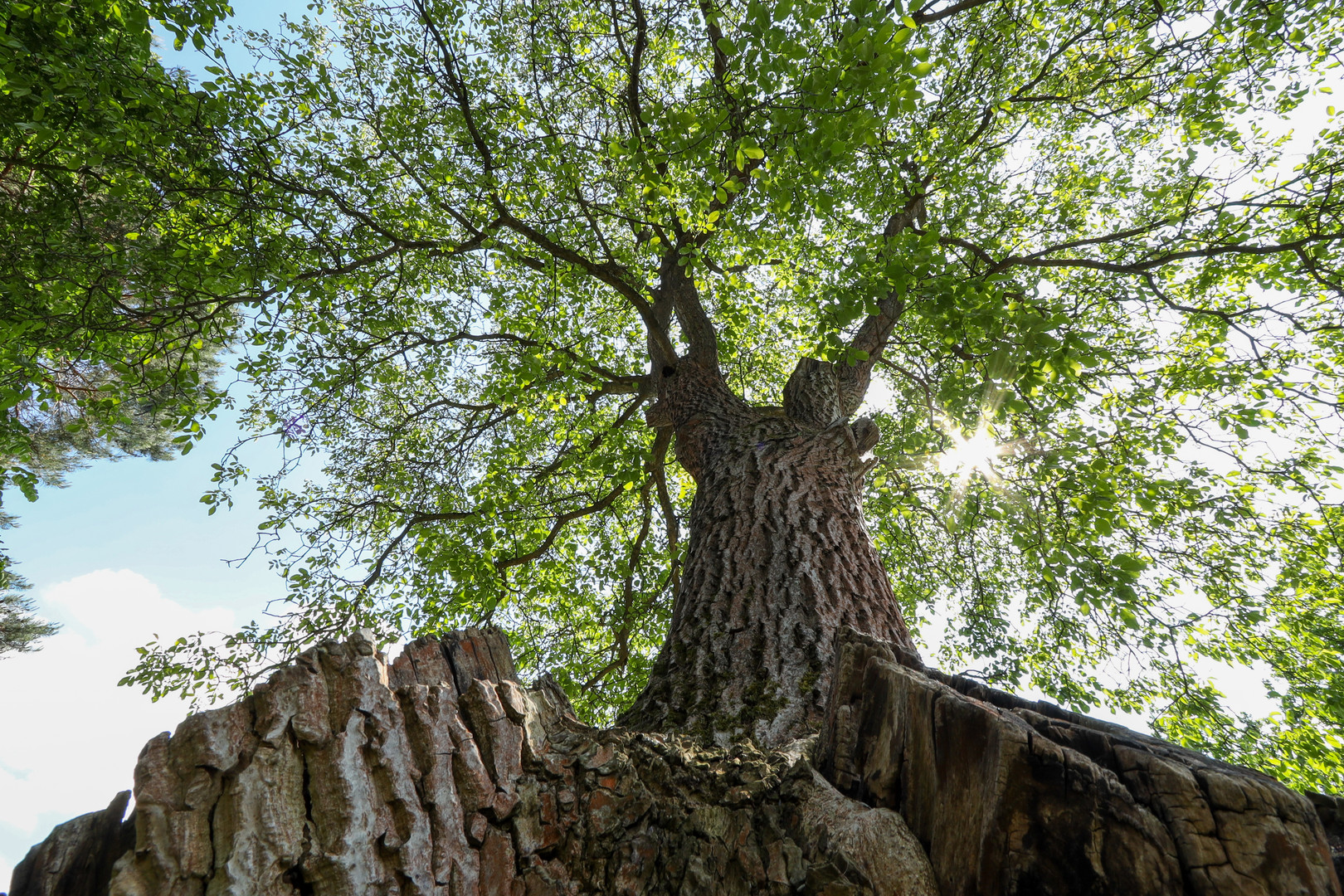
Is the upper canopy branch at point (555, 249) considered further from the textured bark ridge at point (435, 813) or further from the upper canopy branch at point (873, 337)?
the textured bark ridge at point (435, 813)

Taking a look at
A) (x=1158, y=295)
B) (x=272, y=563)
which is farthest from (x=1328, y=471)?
(x=272, y=563)

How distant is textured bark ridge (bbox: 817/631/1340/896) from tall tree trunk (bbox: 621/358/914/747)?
976 millimetres

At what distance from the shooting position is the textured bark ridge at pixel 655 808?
1.18 meters

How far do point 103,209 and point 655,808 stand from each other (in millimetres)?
6655

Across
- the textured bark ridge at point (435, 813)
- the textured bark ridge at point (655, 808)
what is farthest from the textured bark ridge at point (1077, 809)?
the textured bark ridge at point (435, 813)

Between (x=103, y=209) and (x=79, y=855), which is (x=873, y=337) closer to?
(x=79, y=855)

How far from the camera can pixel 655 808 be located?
5.70 ft

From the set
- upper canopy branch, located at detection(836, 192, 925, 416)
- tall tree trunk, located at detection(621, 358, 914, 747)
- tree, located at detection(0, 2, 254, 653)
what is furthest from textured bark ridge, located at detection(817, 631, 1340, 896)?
tree, located at detection(0, 2, 254, 653)

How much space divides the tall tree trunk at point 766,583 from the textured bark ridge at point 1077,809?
3.20 feet

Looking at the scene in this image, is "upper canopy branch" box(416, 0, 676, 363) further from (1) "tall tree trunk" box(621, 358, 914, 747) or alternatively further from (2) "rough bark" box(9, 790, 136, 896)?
(2) "rough bark" box(9, 790, 136, 896)

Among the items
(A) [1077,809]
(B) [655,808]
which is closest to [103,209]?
(B) [655,808]

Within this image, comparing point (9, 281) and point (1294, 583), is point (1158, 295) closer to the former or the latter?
point (1294, 583)

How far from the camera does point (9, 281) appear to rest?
15.6 feet

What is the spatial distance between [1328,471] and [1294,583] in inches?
58.0
